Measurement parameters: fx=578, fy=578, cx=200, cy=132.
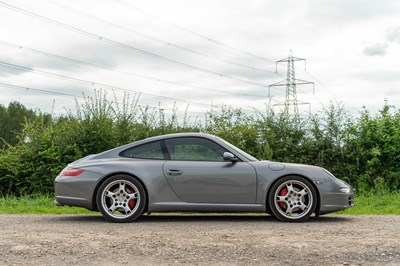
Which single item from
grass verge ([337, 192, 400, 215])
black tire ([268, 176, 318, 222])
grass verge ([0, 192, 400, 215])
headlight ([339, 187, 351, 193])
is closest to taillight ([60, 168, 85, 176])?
grass verge ([0, 192, 400, 215])

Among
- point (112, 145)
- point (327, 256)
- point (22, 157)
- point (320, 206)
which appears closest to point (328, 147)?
point (112, 145)

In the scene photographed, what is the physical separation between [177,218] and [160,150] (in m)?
1.19

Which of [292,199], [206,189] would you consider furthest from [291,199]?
[206,189]

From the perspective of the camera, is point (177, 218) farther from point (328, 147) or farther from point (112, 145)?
point (328, 147)

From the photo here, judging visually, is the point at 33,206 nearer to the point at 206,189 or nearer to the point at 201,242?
the point at 206,189

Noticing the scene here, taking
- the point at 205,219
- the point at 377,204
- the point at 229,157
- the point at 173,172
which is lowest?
the point at 205,219

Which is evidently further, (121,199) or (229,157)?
(229,157)

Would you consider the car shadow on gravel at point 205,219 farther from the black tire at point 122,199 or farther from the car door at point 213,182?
the car door at point 213,182

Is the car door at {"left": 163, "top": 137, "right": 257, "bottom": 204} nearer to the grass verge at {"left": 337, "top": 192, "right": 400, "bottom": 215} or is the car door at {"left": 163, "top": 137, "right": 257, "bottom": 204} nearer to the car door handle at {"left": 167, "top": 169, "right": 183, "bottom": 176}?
the car door handle at {"left": 167, "top": 169, "right": 183, "bottom": 176}

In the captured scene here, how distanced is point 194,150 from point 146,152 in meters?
Result: 0.75

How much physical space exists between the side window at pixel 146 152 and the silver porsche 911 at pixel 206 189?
8.2 inches

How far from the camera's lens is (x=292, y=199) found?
8.57m

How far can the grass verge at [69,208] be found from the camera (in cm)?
1119

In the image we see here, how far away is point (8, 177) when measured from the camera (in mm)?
14484
